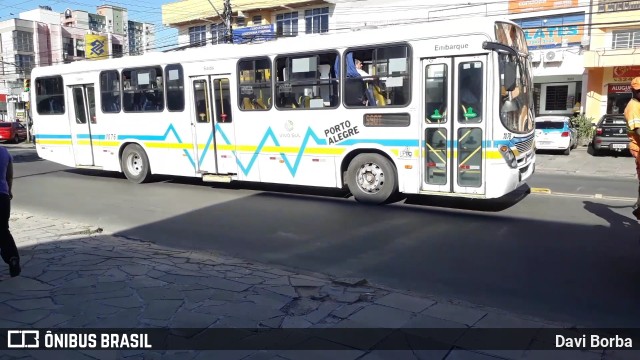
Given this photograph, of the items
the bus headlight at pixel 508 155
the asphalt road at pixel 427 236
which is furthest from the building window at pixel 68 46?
the bus headlight at pixel 508 155

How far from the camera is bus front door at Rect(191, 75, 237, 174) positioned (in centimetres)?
1137

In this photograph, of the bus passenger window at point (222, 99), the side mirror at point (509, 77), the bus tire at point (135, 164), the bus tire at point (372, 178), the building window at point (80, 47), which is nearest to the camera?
the side mirror at point (509, 77)

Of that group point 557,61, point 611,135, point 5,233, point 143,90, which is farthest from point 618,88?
point 5,233

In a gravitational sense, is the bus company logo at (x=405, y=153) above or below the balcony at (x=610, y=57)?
below

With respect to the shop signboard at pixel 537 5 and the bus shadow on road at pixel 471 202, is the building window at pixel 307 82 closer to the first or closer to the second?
the bus shadow on road at pixel 471 202

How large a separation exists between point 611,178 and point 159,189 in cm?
1218

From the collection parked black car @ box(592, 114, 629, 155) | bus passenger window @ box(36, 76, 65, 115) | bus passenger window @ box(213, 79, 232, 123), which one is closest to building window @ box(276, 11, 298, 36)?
bus passenger window @ box(36, 76, 65, 115)

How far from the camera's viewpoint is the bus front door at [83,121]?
1394 cm

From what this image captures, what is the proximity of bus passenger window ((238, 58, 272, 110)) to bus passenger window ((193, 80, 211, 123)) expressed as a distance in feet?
3.11

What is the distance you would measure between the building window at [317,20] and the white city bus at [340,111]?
2026 cm

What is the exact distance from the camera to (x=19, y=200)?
36.8 feet

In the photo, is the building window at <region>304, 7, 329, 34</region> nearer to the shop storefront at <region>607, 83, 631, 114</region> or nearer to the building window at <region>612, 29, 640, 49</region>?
the building window at <region>612, 29, 640, 49</region>

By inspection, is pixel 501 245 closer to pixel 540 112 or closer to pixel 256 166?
pixel 256 166

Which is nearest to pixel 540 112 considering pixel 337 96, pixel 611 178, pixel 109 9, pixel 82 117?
pixel 611 178
